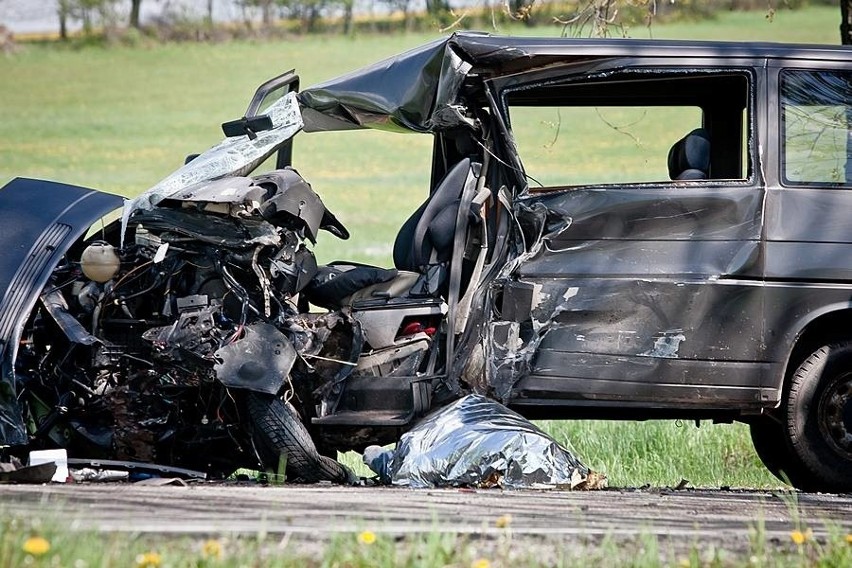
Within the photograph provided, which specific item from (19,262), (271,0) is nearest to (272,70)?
(271,0)

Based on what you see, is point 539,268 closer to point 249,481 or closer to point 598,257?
point 598,257

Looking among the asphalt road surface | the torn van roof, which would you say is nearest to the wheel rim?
the asphalt road surface

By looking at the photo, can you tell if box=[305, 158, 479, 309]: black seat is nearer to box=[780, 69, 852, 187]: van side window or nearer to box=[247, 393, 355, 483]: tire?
box=[247, 393, 355, 483]: tire

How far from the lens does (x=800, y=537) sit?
168 inches

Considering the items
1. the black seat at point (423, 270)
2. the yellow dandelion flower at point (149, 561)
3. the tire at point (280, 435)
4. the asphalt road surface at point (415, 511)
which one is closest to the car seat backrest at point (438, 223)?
the black seat at point (423, 270)

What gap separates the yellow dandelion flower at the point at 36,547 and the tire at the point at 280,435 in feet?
7.41

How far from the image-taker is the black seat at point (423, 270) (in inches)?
248

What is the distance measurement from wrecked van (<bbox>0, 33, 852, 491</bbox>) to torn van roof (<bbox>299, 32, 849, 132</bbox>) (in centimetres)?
1

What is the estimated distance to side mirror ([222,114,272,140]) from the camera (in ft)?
20.4

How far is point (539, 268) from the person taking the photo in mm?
6145

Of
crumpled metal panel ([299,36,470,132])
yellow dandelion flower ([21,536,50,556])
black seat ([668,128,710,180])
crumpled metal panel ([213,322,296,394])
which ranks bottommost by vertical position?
crumpled metal panel ([213,322,296,394])

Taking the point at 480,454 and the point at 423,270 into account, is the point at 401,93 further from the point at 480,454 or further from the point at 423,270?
the point at 480,454

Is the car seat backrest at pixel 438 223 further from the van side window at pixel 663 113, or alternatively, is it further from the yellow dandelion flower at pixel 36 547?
the yellow dandelion flower at pixel 36 547

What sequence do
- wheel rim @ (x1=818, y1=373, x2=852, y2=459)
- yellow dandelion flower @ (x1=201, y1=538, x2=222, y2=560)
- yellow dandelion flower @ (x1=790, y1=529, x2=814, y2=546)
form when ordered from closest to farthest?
yellow dandelion flower @ (x1=201, y1=538, x2=222, y2=560)
yellow dandelion flower @ (x1=790, y1=529, x2=814, y2=546)
wheel rim @ (x1=818, y1=373, x2=852, y2=459)
